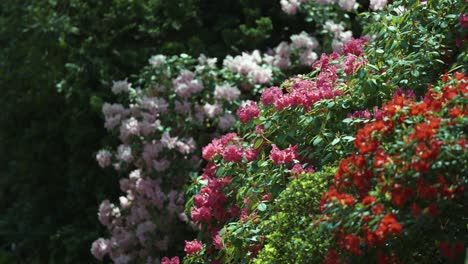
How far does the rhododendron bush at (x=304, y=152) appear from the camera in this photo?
2.89 meters

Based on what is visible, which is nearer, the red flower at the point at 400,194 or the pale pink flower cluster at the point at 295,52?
the red flower at the point at 400,194

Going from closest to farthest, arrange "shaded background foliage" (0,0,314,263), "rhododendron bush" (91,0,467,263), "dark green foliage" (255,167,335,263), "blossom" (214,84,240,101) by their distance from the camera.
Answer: "rhododendron bush" (91,0,467,263), "dark green foliage" (255,167,335,263), "blossom" (214,84,240,101), "shaded background foliage" (0,0,314,263)

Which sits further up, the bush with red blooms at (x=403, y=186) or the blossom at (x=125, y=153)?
the bush with red blooms at (x=403, y=186)

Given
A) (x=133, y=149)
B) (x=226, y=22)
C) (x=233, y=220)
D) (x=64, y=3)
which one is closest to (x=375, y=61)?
(x=233, y=220)

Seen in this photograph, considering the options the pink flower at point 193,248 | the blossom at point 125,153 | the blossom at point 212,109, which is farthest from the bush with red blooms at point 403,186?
the blossom at point 125,153

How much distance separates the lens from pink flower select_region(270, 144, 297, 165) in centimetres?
372

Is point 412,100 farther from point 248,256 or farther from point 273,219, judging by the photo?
point 248,256

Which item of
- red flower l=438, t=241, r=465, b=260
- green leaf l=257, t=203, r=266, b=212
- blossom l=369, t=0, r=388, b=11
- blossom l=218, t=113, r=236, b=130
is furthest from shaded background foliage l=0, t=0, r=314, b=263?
red flower l=438, t=241, r=465, b=260

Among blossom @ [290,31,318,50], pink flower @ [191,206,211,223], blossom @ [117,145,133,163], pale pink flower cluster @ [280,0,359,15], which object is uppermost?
pink flower @ [191,206,211,223]

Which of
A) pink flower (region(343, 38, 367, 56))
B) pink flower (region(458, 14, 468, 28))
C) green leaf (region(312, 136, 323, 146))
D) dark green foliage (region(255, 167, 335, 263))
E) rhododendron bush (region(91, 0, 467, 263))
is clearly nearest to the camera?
rhododendron bush (region(91, 0, 467, 263))

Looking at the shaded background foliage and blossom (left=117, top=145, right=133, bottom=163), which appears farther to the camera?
the shaded background foliage

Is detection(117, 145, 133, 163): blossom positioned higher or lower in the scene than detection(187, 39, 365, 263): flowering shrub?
lower

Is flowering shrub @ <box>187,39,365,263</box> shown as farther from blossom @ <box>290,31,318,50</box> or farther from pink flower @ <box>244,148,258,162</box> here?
blossom @ <box>290,31,318,50</box>

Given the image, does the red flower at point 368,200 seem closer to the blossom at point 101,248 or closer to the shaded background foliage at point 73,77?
the blossom at point 101,248
